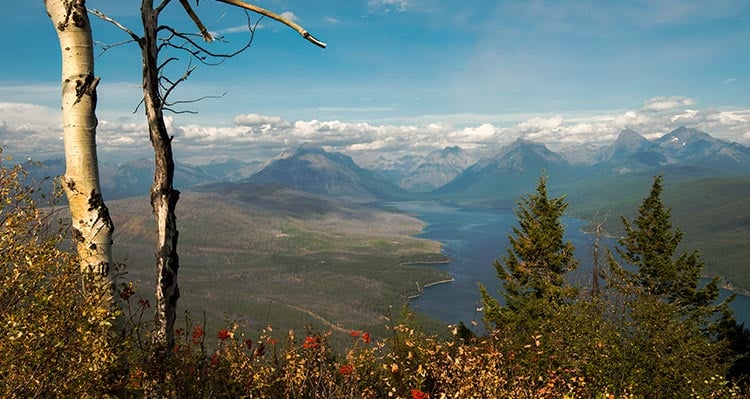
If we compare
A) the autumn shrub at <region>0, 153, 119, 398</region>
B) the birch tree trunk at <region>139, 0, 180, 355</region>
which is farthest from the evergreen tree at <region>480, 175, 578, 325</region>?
the autumn shrub at <region>0, 153, 119, 398</region>

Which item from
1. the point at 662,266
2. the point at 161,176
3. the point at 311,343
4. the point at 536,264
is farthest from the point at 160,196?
the point at 662,266

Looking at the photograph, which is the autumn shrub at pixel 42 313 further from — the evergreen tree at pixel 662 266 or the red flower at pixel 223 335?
the evergreen tree at pixel 662 266

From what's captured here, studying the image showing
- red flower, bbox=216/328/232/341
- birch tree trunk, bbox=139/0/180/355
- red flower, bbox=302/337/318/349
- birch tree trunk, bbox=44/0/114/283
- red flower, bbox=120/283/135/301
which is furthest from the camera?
red flower, bbox=302/337/318/349

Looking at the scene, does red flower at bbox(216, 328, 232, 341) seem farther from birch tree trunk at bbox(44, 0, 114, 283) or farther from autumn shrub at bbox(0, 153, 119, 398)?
birch tree trunk at bbox(44, 0, 114, 283)

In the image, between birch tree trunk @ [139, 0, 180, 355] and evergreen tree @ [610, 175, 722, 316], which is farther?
evergreen tree @ [610, 175, 722, 316]

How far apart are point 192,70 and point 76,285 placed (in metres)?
3.03

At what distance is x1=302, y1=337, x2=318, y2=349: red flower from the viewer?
24.5 ft

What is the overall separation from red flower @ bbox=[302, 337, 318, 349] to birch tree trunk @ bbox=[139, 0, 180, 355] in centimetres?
234

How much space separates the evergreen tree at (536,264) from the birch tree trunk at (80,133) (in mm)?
23594

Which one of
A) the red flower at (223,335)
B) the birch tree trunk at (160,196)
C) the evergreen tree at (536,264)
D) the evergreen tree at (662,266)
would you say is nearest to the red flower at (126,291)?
the birch tree trunk at (160,196)

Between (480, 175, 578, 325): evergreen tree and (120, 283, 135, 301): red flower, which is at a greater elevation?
(120, 283, 135, 301): red flower

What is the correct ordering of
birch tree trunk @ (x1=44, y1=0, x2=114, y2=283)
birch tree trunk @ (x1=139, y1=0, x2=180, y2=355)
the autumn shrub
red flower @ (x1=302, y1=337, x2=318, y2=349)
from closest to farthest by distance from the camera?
the autumn shrub
birch tree trunk @ (x1=44, y1=0, x2=114, y2=283)
birch tree trunk @ (x1=139, y1=0, x2=180, y2=355)
red flower @ (x1=302, y1=337, x2=318, y2=349)

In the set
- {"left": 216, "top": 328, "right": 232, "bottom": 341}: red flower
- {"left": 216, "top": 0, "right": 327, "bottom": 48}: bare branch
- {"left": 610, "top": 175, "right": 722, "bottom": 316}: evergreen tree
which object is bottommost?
{"left": 610, "top": 175, "right": 722, "bottom": 316}: evergreen tree

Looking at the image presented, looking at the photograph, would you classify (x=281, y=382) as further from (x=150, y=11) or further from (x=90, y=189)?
(x=150, y=11)
